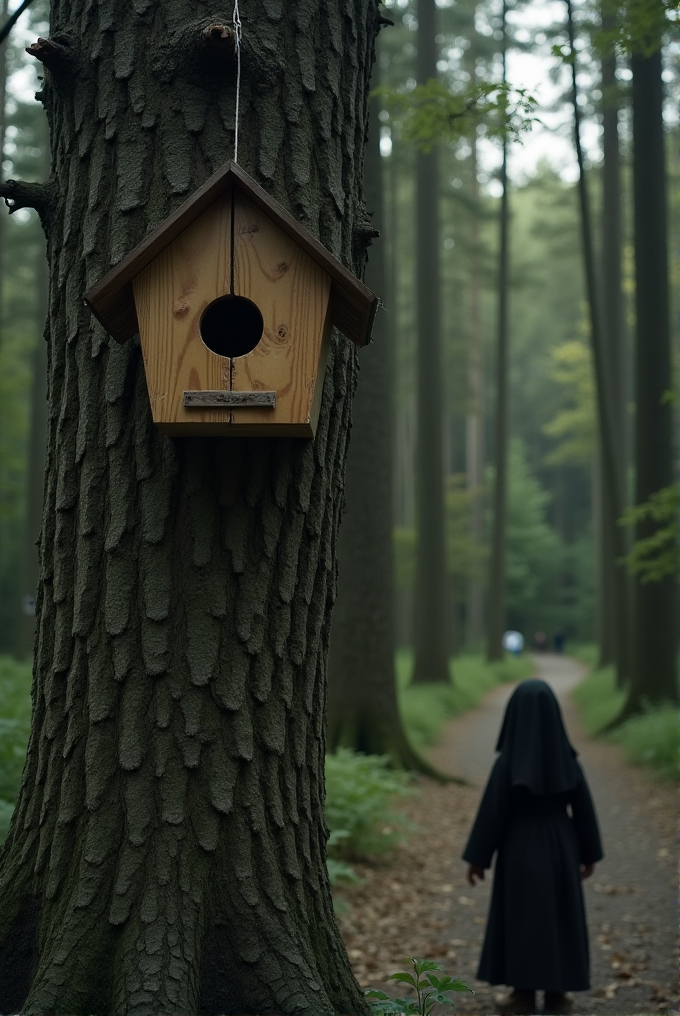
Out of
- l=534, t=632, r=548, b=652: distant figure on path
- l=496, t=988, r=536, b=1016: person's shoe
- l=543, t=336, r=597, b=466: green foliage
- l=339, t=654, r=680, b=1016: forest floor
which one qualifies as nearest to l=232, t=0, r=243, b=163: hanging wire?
l=339, t=654, r=680, b=1016: forest floor

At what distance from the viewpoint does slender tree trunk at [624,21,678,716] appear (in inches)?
527

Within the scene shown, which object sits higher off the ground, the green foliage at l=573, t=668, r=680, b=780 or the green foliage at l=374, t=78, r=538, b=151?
the green foliage at l=374, t=78, r=538, b=151

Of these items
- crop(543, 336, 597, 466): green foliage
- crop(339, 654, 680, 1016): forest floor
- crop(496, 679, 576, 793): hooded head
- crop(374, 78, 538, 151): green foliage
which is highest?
crop(543, 336, 597, 466): green foliage

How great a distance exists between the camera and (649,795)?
10.6 metres

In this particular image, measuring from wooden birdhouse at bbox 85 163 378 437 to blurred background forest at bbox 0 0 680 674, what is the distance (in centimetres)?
427

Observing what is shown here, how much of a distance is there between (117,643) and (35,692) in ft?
1.41

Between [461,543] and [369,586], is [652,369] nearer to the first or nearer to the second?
[369,586]

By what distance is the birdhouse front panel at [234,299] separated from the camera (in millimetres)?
2455

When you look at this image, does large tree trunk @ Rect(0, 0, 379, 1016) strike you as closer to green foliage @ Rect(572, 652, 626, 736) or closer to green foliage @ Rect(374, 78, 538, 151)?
green foliage @ Rect(374, 78, 538, 151)

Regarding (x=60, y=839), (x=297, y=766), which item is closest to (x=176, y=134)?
(x=297, y=766)

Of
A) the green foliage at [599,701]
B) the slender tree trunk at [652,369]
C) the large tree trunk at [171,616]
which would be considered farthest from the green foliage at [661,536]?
the large tree trunk at [171,616]

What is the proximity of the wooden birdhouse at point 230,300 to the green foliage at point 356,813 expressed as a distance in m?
5.11

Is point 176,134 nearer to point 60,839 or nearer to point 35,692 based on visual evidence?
point 35,692

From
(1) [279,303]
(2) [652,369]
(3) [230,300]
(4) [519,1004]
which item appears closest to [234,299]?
(3) [230,300]
